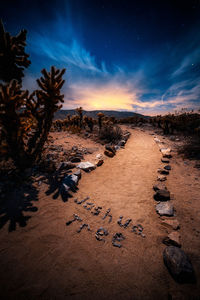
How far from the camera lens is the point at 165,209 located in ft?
9.07

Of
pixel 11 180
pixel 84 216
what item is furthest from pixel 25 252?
pixel 11 180

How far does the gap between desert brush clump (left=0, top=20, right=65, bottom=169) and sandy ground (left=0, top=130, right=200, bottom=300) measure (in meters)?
1.66

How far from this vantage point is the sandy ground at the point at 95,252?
154cm

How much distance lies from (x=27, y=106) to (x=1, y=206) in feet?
10.6

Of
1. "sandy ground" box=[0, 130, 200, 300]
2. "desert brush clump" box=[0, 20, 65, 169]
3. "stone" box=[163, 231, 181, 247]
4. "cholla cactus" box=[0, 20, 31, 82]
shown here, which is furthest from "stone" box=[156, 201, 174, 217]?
"cholla cactus" box=[0, 20, 31, 82]

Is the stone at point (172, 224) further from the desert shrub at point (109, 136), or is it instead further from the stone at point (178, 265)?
the desert shrub at point (109, 136)

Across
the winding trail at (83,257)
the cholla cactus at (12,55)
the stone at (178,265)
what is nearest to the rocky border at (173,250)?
the stone at (178,265)

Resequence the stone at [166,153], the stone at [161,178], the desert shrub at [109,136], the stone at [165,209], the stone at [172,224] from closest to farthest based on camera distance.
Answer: the stone at [172,224] → the stone at [165,209] → the stone at [161,178] → the stone at [166,153] → the desert shrub at [109,136]

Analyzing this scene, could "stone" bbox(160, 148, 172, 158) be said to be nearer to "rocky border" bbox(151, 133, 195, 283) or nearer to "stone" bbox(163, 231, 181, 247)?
"rocky border" bbox(151, 133, 195, 283)

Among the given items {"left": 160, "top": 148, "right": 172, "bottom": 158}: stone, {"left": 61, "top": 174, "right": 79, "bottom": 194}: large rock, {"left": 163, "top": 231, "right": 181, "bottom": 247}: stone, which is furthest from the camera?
{"left": 160, "top": 148, "right": 172, "bottom": 158}: stone

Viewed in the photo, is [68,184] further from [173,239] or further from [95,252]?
[173,239]

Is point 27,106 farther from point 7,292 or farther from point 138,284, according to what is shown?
point 138,284

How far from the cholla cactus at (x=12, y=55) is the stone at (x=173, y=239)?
6.53 m

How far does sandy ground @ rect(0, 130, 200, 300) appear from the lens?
1.54 m
